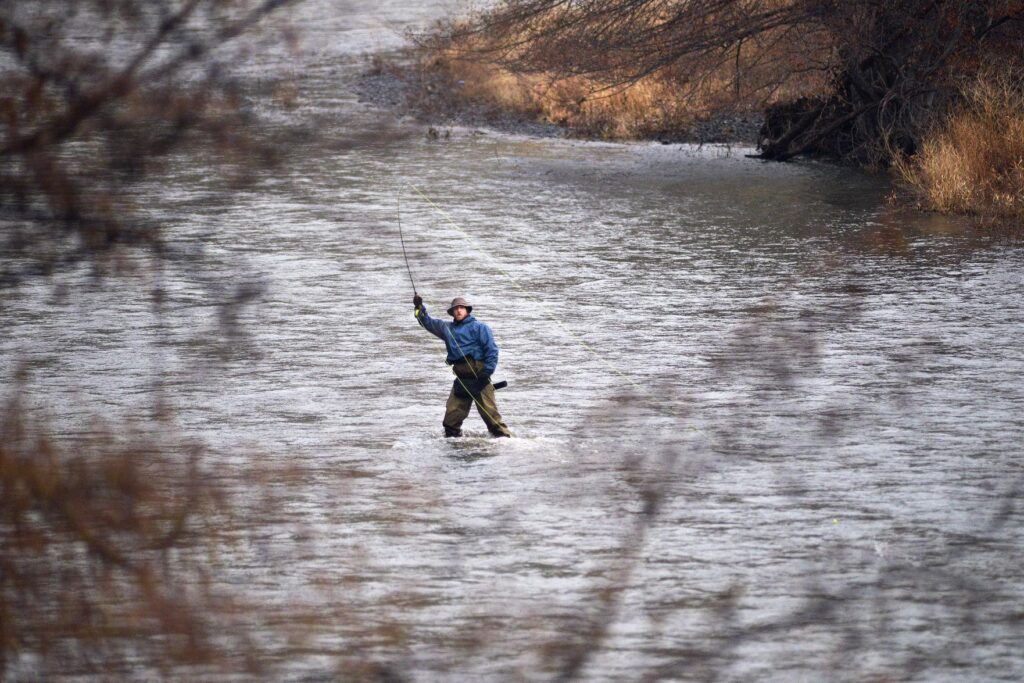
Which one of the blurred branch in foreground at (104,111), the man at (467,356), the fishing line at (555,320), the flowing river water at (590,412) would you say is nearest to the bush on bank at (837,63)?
the flowing river water at (590,412)

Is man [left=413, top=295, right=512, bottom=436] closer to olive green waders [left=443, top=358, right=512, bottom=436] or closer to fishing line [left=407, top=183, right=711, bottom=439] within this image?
olive green waders [left=443, top=358, right=512, bottom=436]

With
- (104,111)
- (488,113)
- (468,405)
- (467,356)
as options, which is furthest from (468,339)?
(488,113)

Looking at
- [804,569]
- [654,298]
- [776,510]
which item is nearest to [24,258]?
[804,569]

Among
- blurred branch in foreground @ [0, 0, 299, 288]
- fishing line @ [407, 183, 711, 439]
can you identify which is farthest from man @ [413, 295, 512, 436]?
blurred branch in foreground @ [0, 0, 299, 288]

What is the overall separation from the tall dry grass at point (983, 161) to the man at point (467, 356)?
49.9 feet

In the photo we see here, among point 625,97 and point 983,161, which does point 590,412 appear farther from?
point 625,97

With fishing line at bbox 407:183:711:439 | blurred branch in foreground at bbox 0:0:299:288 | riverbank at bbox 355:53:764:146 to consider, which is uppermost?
blurred branch in foreground at bbox 0:0:299:288

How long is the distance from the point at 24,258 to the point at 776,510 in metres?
8.48

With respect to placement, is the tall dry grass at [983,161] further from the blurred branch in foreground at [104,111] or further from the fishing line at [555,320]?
the blurred branch in foreground at [104,111]

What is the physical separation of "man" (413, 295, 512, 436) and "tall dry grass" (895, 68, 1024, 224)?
15.2 meters

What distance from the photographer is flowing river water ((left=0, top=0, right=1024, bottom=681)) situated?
3209mm

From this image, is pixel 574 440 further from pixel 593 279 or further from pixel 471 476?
pixel 593 279

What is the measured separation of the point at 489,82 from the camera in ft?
142

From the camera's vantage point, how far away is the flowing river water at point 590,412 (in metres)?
3.21
